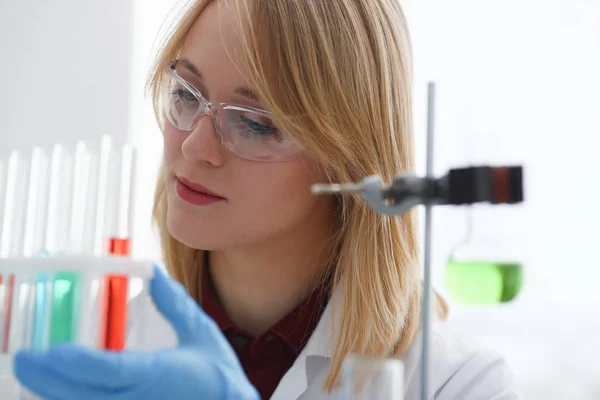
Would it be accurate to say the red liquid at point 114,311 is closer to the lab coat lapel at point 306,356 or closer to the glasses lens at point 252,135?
the glasses lens at point 252,135

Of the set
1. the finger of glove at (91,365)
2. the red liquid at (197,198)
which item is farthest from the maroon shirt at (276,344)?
the finger of glove at (91,365)

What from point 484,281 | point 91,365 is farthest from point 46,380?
point 484,281

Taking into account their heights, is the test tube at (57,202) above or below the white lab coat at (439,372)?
above

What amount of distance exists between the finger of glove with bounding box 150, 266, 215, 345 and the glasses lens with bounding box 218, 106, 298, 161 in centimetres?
45

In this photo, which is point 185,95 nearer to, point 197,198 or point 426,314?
point 197,198

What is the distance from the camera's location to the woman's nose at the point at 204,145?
127 centimetres

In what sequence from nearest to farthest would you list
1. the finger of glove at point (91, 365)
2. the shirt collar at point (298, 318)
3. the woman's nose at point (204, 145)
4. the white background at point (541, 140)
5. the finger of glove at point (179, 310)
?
the finger of glove at point (91, 365)
the finger of glove at point (179, 310)
the woman's nose at point (204, 145)
the shirt collar at point (298, 318)
the white background at point (541, 140)

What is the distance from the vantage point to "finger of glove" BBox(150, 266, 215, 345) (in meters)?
0.86

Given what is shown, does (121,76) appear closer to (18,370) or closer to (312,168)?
(312,168)

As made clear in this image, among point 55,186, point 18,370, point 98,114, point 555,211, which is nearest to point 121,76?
point 98,114

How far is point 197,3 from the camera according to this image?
4.66ft

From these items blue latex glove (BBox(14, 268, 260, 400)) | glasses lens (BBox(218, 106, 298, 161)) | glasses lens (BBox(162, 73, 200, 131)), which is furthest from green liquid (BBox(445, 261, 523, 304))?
glasses lens (BBox(162, 73, 200, 131))

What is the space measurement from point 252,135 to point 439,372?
667 millimetres

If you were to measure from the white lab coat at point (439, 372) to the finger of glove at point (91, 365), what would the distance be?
1.90 ft
